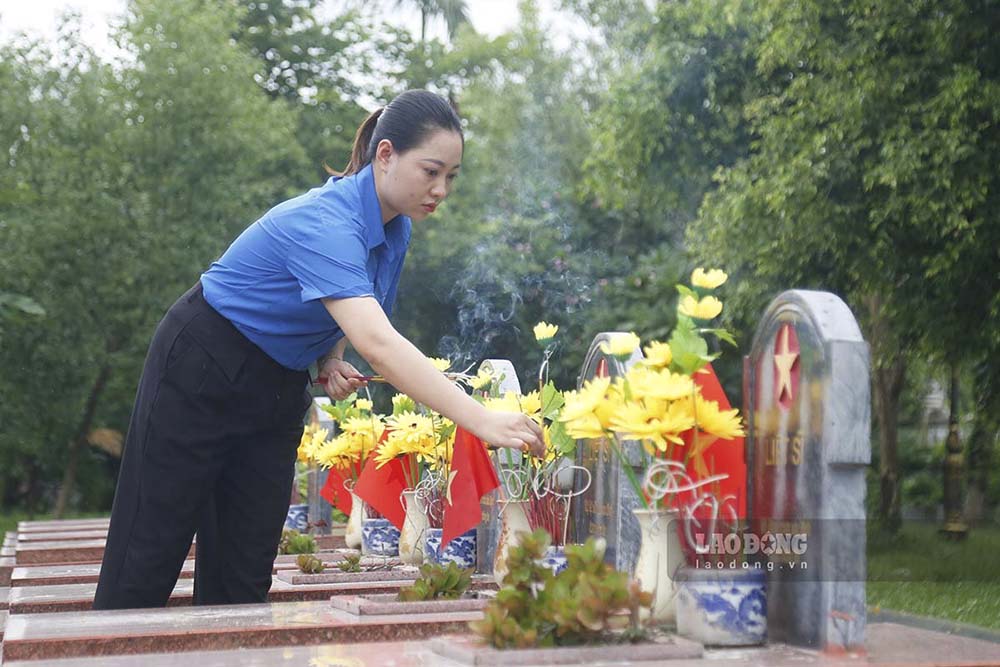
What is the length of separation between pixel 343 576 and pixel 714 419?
1.80 meters

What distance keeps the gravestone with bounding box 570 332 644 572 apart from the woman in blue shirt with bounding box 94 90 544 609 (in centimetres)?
61

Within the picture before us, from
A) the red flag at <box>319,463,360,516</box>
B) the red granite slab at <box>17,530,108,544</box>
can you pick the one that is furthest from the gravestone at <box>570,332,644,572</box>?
the red granite slab at <box>17,530,108,544</box>

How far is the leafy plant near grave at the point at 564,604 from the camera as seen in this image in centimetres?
245

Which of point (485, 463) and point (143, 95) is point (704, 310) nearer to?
point (485, 463)

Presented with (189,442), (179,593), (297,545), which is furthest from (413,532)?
(189,442)

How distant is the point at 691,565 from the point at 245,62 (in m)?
14.8

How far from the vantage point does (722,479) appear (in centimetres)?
286

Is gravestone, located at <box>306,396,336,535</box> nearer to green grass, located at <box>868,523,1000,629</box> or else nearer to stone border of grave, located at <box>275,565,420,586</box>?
stone border of grave, located at <box>275,565,420,586</box>

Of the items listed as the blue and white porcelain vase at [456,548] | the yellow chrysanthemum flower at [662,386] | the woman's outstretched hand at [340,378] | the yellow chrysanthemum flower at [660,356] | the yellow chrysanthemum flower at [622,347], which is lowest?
the blue and white porcelain vase at [456,548]

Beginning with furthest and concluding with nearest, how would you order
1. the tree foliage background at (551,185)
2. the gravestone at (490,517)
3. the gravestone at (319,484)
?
the tree foliage background at (551,185)
the gravestone at (319,484)
the gravestone at (490,517)

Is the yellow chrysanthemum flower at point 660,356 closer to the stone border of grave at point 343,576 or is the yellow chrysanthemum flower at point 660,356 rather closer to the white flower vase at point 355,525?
the stone border of grave at point 343,576

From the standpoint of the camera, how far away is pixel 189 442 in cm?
344

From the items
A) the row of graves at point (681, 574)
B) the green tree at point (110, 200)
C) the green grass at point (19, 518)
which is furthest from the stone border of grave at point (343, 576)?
the green tree at point (110, 200)

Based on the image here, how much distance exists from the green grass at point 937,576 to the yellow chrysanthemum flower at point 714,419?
2560 mm
